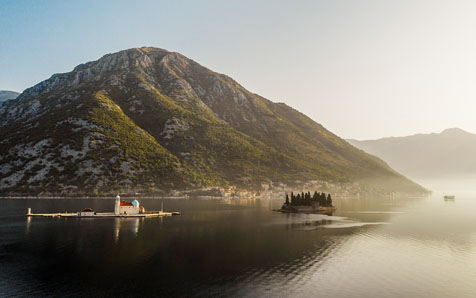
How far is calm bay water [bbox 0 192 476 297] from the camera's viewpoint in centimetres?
4650

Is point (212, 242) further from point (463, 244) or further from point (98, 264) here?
point (463, 244)

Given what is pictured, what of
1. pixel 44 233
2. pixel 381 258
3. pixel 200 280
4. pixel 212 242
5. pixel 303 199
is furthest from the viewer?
pixel 303 199

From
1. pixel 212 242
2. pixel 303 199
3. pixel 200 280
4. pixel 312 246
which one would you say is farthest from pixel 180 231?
pixel 303 199

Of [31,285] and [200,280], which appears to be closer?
[31,285]

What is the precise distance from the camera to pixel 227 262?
6056cm

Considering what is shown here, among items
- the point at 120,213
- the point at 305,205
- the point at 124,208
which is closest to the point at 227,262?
the point at 120,213

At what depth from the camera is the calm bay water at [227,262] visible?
46.5 meters

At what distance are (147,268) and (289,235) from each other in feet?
168

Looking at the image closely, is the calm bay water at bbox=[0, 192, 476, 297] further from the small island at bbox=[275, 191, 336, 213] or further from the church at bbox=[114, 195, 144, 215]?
the small island at bbox=[275, 191, 336, 213]

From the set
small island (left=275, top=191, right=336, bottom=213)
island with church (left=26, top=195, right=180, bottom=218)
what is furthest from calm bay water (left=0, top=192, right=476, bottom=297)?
small island (left=275, top=191, right=336, bottom=213)

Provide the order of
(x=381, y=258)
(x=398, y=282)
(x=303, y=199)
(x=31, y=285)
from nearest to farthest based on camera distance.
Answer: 1. (x=31, y=285)
2. (x=398, y=282)
3. (x=381, y=258)
4. (x=303, y=199)

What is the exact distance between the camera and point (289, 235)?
314ft

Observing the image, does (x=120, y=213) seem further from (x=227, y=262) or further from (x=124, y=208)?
(x=227, y=262)

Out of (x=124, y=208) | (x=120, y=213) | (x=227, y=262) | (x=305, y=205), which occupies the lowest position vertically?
(x=227, y=262)
